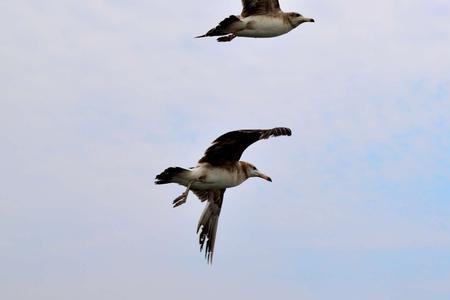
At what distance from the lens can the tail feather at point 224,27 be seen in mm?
24181

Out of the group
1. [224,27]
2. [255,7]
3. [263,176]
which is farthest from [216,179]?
[255,7]

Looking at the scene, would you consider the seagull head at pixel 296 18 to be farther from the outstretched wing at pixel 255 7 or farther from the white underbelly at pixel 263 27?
the outstretched wing at pixel 255 7

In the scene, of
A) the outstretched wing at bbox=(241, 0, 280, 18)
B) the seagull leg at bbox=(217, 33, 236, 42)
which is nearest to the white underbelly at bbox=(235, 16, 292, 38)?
the outstretched wing at bbox=(241, 0, 280, 18)

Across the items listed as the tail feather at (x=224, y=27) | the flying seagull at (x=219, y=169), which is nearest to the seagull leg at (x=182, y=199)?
the flying seagull at (x=219, y=169)

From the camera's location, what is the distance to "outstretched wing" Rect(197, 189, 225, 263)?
86.1 feet

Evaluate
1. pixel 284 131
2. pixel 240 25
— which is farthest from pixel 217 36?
pixel 284 131

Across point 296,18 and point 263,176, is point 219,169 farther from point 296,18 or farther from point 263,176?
point 296,18

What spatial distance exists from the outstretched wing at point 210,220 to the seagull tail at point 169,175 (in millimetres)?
3918

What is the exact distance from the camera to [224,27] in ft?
79.8

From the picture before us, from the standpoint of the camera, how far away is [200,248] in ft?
86.5

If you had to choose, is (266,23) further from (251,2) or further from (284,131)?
(284,131)

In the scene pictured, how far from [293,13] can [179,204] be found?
20.3 feet

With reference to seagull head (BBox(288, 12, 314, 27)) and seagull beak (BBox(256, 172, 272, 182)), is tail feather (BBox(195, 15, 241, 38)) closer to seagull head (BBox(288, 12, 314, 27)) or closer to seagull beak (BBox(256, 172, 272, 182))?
seagull head (BBox(288, 12, 314, 27))

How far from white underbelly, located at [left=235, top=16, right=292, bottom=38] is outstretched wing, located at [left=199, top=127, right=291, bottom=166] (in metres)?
3.30
